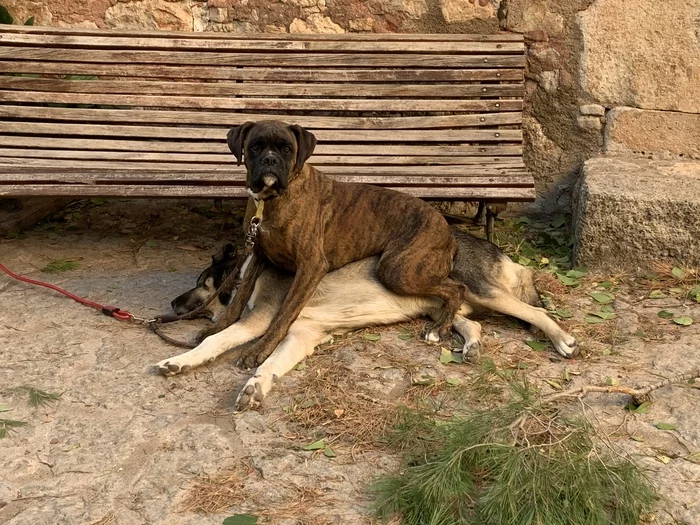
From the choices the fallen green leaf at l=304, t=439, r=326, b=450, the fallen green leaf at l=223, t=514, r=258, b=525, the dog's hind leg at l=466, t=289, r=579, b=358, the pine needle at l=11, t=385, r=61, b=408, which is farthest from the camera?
the dog's hind leg at l=466, t=289, r=579, b=358

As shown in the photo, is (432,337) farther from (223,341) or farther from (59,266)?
(59,266)

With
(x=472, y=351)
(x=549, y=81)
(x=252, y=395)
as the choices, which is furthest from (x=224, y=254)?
(x=549, y=81)

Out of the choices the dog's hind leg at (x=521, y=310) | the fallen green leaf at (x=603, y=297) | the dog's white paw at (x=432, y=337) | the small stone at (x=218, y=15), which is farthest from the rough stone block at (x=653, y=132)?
the small stone at (x=218, y=15)

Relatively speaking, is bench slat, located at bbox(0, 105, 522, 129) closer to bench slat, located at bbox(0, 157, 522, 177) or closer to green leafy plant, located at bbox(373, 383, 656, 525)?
bench slat, located at bbox(0, 157, 522, 177)

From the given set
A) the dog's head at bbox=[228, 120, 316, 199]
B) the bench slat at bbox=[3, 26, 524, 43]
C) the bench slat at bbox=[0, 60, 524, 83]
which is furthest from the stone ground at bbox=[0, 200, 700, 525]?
the bench slat at bbox=[3, 26, 524, 43]

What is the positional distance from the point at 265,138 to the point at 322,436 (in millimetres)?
1486

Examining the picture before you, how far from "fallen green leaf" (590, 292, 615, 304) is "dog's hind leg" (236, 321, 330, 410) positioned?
66.5 inches

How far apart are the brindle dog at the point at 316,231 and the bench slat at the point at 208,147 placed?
1044 mm

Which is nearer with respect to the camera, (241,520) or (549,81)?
(241,520)

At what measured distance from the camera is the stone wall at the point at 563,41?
608cm

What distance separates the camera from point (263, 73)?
6.30 metres

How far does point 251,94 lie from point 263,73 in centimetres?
18

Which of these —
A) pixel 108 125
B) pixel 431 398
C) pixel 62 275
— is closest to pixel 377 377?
pixel 431 398

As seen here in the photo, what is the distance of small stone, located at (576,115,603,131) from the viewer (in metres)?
6.27
